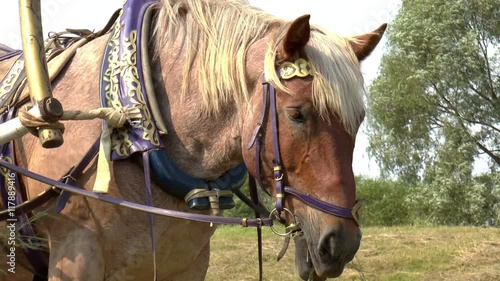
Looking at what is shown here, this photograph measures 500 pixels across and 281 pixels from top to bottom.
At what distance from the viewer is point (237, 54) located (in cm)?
354

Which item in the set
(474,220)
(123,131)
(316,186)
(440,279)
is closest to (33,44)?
(123,131)

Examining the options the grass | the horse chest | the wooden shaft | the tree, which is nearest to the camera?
the wooden shaft

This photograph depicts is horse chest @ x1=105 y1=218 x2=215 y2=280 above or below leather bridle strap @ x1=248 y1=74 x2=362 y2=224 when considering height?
below

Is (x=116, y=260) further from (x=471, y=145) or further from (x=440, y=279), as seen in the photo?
(x=471, y=145)

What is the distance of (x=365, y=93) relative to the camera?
3.47 metres

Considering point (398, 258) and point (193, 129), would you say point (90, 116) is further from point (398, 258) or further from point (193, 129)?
point (398, 258)

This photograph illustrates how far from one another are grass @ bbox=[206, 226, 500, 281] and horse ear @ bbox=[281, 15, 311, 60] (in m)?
4.60

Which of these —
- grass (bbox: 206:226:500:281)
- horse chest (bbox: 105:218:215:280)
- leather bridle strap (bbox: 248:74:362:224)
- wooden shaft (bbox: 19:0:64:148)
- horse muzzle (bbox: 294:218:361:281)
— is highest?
wooden shaft (bbox: 19:0:64:148)

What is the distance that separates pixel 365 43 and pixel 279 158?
2.24 ft

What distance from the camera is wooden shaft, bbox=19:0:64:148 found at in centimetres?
311

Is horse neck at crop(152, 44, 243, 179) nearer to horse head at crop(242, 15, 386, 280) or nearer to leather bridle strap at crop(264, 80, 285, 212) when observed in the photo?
horse head at crop(242, 15, 386, 280)

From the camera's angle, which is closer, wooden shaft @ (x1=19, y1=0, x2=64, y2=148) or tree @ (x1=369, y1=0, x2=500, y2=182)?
wooden shaft @ (x1=19, y1=0, x2=64, y2=148)

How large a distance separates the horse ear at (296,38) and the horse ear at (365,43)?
11.7 inches

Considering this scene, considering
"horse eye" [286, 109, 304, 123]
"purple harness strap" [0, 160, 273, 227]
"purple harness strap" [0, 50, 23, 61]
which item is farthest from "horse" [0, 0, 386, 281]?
"purple harness strap" [0, 50, 23, 61]
